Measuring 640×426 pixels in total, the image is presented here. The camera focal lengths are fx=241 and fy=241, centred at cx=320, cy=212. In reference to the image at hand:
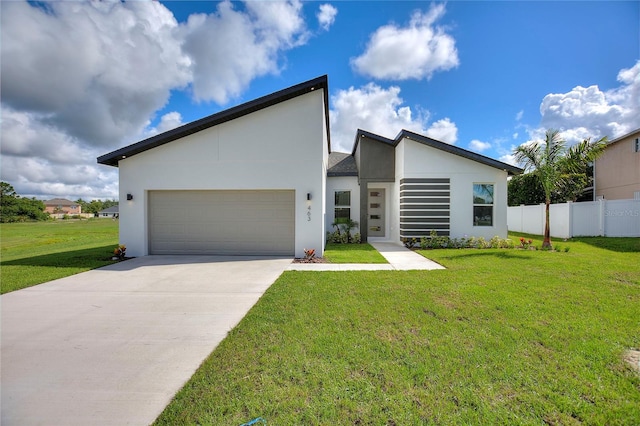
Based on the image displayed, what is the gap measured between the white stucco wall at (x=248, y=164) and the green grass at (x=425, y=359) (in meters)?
4.13

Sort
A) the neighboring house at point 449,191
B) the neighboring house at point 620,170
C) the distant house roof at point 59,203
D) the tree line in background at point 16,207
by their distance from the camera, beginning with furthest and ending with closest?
the distant house roof at point 59,203
the tree line in background at point 16,207
the neighboring house at point 620,170
the neighboring house at point 449,191

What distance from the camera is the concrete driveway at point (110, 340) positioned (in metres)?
2.19

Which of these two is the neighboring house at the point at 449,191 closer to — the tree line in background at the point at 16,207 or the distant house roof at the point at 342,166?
the distant house roof at the point at 342,166

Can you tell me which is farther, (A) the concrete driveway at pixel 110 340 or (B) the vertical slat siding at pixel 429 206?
(B) the vertical slat siding at pixel 429 206

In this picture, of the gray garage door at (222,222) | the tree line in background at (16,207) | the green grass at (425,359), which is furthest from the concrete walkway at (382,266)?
the tree line in background at (16,207)

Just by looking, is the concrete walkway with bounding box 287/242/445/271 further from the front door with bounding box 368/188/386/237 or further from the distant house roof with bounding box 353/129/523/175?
the distant house roof with bounding box 353/129/523/175

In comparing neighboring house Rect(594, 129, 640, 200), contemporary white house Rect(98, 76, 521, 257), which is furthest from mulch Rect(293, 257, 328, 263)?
neighboring house Rect(594, 129, 640, 200)

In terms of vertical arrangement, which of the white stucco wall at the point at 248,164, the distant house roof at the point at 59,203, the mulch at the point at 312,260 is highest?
the distant house roof at the point at 59,203

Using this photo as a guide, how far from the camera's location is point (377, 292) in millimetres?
4812

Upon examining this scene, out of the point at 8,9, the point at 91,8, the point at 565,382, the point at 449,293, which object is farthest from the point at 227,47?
the point at 565,382

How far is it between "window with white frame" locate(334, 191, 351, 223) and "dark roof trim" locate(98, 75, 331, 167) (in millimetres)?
5520

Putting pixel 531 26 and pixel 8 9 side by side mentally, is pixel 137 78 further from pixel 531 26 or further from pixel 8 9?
pixel 531 26

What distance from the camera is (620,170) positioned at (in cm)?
1510

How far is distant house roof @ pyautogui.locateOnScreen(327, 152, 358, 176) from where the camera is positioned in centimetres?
1246
